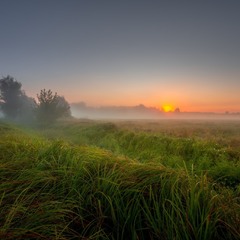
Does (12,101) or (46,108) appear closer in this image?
(46,108)

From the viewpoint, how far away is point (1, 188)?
312 cm

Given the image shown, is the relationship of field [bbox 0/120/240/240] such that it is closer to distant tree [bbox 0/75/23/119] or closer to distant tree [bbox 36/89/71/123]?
distant tree [bbox 36/89/71/123]

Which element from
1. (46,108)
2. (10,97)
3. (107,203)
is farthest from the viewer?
(10,97)

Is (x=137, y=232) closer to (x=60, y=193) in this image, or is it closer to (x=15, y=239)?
(x=60, y=193)

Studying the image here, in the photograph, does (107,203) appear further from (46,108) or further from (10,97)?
(10,97)

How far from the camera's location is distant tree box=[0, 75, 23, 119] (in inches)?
2169

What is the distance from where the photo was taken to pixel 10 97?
183 ft

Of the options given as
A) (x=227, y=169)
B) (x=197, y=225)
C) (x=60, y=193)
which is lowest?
(x=227, y=169)

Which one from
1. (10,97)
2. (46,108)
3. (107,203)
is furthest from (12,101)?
(107,203)

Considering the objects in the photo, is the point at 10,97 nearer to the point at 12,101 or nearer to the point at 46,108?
the point at 12,101

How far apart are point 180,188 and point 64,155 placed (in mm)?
2180

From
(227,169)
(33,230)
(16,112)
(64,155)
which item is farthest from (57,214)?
(16,112)

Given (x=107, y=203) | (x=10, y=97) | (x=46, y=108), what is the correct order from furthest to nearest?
(x=10, y=97) < (x=46, y=108) < (x=107, y=203)

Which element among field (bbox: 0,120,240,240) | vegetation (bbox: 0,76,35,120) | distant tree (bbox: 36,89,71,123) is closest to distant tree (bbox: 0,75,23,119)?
vegetation (bbox: 0,76,35,120)
